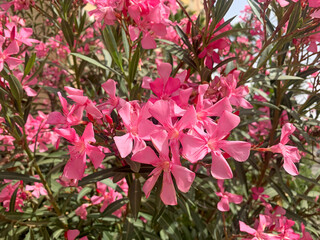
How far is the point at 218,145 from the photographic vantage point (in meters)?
0.64

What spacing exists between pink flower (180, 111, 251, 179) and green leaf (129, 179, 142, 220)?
1.20 feet

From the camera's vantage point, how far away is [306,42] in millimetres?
1085

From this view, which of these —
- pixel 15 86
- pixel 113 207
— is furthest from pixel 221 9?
pixel 113 207

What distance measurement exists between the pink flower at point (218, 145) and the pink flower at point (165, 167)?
4 cm

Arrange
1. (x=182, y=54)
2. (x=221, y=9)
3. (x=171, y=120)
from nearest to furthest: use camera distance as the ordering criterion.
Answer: (x=171, y=120) → (x=221, y=9) → (x=182, y=54)

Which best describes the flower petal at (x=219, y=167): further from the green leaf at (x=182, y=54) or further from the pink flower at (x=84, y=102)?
the green leaf at (x=182, y=54)

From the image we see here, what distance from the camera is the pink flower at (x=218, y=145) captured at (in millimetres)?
605

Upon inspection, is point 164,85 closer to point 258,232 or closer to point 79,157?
point 79,157

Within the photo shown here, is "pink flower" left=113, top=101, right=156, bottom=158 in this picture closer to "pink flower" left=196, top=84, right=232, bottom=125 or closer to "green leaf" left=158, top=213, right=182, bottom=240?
"pink flower" left=196, top=84, right=232, bottom=125

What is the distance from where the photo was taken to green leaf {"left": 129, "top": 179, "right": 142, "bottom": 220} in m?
0.90

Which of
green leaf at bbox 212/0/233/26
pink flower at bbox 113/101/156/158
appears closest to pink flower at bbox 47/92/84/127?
pink flower at bbox 113/101/156/158

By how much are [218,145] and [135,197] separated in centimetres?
40

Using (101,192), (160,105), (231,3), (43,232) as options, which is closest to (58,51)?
(101,192)

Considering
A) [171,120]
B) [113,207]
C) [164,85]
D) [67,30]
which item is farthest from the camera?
[67,30]
